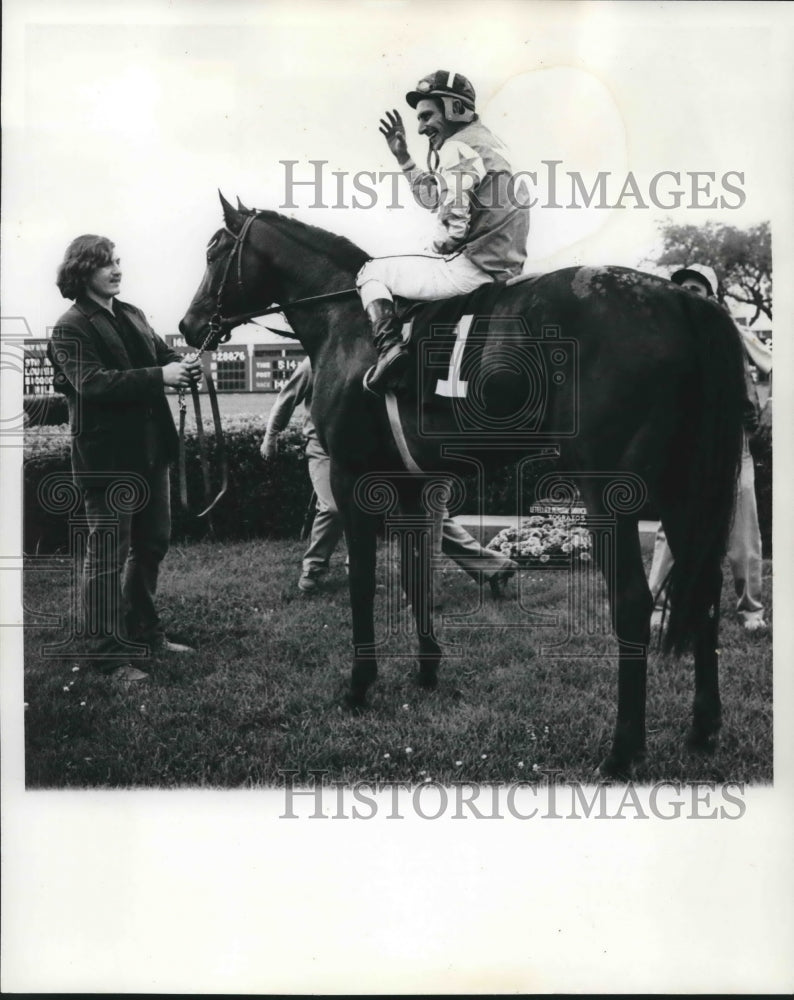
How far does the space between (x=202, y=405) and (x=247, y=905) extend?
7.74 ft

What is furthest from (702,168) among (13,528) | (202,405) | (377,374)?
(13,528)

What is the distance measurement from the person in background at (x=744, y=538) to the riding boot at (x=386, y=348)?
52.1 inches

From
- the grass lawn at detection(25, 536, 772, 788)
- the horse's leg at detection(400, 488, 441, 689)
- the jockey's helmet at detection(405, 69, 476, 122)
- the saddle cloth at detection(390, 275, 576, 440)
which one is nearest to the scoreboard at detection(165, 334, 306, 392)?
the saddle cloth at detection(390, 275, 576, 440)

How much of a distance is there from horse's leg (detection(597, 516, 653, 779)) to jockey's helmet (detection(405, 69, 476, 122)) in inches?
77.3

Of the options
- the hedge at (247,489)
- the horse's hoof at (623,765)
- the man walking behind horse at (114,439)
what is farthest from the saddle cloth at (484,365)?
the horse's hoof at (623,765)

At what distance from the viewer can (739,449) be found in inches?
142

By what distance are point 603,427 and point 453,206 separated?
3.89 ft

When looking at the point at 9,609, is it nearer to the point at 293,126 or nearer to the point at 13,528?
the point at 13,528

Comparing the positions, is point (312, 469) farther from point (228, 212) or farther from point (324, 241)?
point (228, 212)

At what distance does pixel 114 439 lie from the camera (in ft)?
13.9

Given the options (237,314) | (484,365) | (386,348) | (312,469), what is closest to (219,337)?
(237,314)

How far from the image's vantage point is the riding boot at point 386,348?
3.91m

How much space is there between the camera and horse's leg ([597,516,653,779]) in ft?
12.0

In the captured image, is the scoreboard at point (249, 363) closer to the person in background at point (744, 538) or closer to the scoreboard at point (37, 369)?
the scoreboard at point (37, 369)
